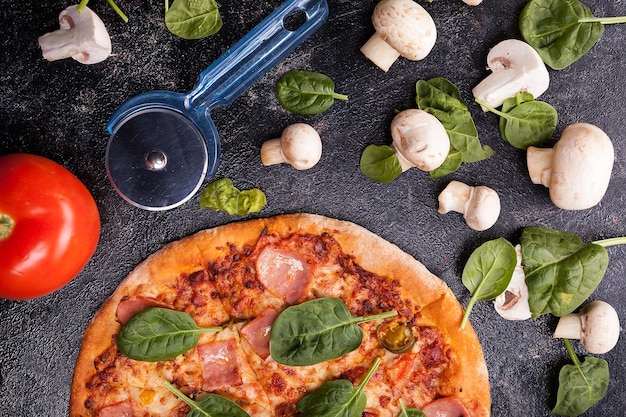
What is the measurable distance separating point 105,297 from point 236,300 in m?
0.55

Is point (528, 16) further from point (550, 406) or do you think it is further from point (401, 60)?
point (550, 406)

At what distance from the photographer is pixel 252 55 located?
104 inches

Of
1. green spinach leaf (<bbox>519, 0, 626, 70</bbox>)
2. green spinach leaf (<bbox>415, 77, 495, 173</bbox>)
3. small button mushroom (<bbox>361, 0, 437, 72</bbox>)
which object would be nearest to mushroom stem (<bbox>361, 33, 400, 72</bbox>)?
small button mushroom (<bbox>361, 0, 437, 72</bbox>)

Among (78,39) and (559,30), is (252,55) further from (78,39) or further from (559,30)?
(559,30)

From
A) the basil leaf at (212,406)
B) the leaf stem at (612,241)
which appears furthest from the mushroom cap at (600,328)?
the basil leaf at (212,406)

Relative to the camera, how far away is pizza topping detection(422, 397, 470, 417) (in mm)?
2666

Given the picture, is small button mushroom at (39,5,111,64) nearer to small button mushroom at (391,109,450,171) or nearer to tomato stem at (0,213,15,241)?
tomato stem at (0,213,15,241)

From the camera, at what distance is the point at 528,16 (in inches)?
106

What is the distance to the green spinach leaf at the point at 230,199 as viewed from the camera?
2631 mm

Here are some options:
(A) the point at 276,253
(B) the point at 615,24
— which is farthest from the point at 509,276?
(B) the point at 615,24

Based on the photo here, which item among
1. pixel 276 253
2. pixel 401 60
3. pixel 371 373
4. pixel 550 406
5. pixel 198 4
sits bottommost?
pixel 550 406

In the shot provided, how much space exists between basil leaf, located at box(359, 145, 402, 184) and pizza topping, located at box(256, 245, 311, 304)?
1.46ft

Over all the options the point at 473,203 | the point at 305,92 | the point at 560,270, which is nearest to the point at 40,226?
the point at 305,92

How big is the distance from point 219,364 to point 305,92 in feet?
3.69
